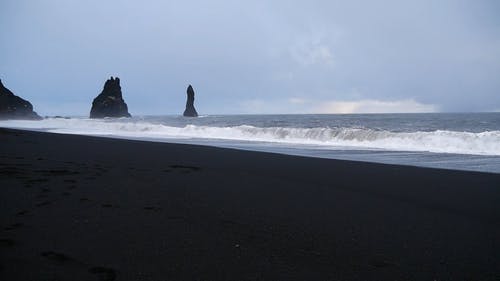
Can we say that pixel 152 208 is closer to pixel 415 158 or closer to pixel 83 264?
pixel 83 264

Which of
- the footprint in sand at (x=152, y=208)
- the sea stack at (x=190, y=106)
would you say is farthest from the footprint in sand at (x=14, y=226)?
the sea stack at (x=190, y=106)

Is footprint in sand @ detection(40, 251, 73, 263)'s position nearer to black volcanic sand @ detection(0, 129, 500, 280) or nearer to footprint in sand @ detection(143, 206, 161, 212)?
black volcanic sand @ detection(0, 129, 500, 280)

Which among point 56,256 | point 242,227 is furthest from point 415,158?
point 56,256

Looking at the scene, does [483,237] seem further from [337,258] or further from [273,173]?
[273,173]

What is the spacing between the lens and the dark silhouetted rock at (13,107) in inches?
2498

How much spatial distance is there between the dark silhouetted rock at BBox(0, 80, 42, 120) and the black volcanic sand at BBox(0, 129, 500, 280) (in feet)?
234

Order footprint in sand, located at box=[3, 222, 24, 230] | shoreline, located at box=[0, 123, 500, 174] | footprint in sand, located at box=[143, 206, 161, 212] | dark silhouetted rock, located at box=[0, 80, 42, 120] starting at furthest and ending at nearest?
dark silhouetted rock, located at box=[0, 80, 42, 120] < shoreline, located at box=[0, 123, 500, 174] < footprint in sand, located at box=[143, 206, 161, 212] < footprint in sand, located at box=[3, 222, 24, 230]

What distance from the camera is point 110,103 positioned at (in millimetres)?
80188

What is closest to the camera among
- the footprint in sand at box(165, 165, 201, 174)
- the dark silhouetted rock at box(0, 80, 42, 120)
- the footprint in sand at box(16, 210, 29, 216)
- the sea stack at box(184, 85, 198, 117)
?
the footprint in sand at box(16, 210, 29, 216)

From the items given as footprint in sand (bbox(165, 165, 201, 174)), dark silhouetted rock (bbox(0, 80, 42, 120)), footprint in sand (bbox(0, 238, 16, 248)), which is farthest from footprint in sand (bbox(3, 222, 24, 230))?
dark silhouetted rock (bbox(0, 80, 42, 120))

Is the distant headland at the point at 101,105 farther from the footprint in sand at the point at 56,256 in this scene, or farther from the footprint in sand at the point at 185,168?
the footprint in sand at the point at 56,256

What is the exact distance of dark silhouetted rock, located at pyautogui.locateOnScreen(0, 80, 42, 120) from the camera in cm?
6344

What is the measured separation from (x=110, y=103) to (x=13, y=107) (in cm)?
1983

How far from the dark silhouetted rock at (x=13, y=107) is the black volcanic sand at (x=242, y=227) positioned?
71.3m
